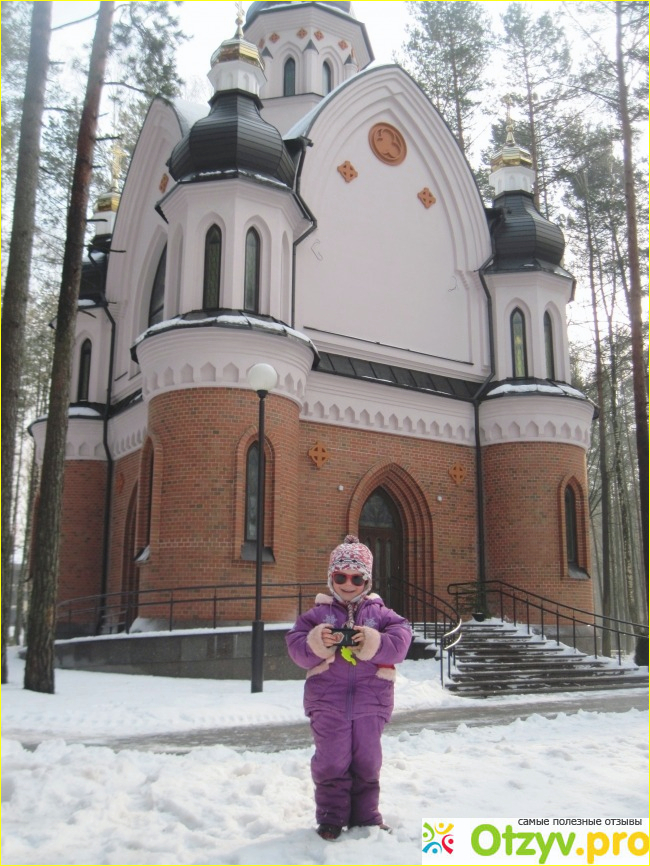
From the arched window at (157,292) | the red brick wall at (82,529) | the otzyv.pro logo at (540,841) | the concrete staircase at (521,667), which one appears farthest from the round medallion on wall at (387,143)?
the otzyv.pro logo at (540,841)

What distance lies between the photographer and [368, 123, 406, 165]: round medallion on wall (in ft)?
61.2

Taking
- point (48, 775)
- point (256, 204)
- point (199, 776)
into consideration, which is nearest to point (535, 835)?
point (199, 776)

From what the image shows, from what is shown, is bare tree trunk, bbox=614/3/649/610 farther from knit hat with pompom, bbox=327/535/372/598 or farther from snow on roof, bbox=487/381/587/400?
knit hat with pompom, bbox=327/535/372/598

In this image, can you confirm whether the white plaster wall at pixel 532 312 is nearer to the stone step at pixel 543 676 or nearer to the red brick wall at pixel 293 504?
the red brick wall at pixel 293 504

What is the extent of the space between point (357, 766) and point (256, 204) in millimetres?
12301

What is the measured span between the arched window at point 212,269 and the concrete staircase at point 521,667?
719 centimetres

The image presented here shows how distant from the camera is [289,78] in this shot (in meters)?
23.3

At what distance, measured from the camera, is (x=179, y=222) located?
15.5m

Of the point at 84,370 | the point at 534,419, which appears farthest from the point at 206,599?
the point at 84,370

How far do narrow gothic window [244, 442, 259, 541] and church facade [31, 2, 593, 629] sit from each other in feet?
0.20

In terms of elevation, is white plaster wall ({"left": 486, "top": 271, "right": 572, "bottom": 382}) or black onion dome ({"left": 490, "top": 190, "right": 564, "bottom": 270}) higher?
black onion dome ({"left": 490, "top": 190, "right": 564, "bottom": 270})

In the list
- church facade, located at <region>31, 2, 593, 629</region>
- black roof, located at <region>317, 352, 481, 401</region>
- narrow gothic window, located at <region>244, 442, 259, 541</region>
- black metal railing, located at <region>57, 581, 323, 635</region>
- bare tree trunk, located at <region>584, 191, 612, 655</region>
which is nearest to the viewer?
black metal railing, located at <region>57, 581, 323, 635</region>

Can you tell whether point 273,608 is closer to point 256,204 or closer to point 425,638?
point 425,638

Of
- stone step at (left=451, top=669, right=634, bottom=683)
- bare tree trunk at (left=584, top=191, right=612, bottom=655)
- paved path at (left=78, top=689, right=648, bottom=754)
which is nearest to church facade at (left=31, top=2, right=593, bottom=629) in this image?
stone step at (left=451, top=669, right=634, bottom=683)
